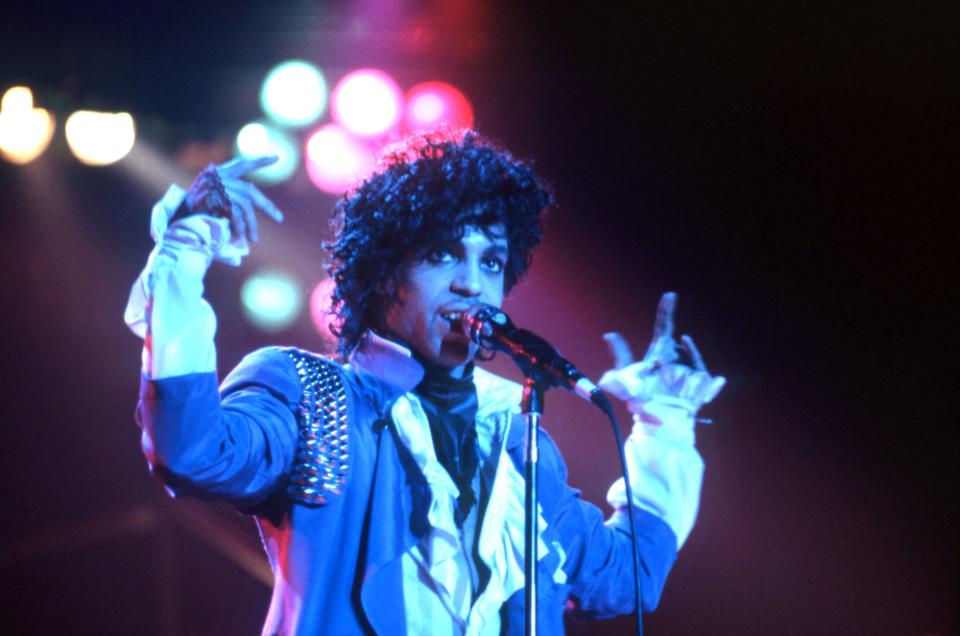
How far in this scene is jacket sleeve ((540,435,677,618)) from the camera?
200 cm

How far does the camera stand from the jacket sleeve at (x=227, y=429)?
119 cm

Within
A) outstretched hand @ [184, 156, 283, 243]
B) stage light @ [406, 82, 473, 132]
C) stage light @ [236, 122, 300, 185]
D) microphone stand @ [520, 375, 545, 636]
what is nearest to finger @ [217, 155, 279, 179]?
outstretched hand @ [184, 156, 283, 243]

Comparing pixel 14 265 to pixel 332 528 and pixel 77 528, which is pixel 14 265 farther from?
pixel 332 528

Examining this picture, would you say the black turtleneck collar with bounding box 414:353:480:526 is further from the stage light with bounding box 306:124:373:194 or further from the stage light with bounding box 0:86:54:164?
the stage light with bounding box 0:86:54:164

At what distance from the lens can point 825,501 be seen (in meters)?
3.32

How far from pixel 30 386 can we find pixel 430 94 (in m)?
2.18

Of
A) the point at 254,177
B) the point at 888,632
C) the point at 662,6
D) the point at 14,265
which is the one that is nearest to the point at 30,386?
the point at 14,265

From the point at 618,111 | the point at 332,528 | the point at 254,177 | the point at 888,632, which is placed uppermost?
the point at 618,111

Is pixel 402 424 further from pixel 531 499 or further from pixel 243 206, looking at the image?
pixel 243 206

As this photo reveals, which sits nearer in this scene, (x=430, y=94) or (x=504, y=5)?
(x=504, y=5)

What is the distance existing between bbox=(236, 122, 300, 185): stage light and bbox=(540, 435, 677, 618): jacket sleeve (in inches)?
83.3

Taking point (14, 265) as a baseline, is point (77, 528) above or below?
below

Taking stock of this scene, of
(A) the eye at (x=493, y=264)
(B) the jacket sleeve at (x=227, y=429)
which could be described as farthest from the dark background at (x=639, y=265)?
(B) the jacket sleeve at (x=227, y=429)

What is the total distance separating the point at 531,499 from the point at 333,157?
8.94ft
